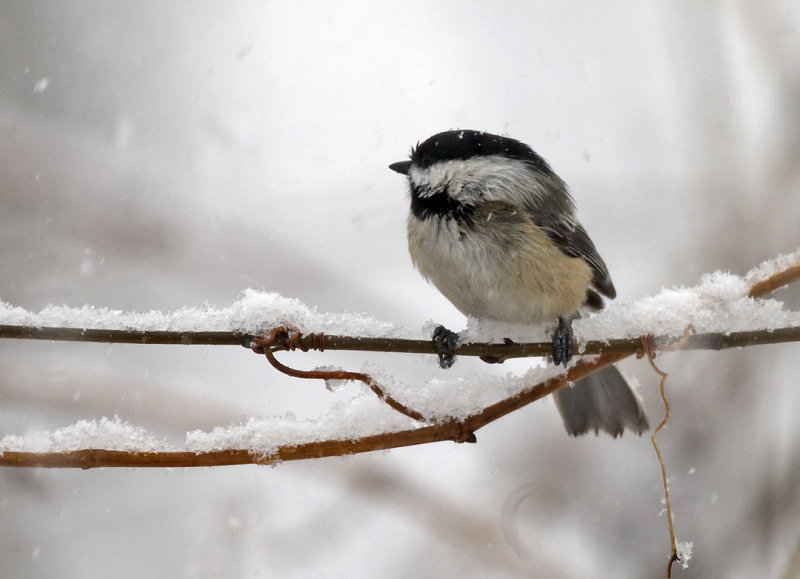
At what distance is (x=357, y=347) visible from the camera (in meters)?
1.15

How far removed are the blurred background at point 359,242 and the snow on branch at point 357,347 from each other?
2.87 feet

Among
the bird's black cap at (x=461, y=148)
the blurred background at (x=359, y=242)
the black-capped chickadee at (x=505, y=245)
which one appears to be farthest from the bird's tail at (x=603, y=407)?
the bird's black cap at (x=461, y=148)

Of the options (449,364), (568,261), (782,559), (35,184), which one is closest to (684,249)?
(568,261)

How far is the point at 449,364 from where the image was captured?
1937 mm

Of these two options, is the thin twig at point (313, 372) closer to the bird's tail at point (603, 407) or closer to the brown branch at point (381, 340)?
the brown branch at point (381, 340)

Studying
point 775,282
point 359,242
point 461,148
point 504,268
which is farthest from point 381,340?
point 359,242

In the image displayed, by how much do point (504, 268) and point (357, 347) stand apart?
3.57ft

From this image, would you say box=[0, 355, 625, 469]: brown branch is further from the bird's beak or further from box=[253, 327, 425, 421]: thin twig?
the bird's beak

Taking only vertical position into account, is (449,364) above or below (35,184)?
below

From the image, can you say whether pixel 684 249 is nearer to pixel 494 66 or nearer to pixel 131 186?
pixel 494 66

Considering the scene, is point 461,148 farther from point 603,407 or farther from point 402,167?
point 603,407

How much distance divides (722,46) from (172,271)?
2701mm

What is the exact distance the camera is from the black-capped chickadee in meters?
2.18

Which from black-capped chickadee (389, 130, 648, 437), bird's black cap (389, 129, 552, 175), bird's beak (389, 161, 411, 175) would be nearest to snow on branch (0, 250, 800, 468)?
black-capped chickadee (389, 130, 648, 437)
